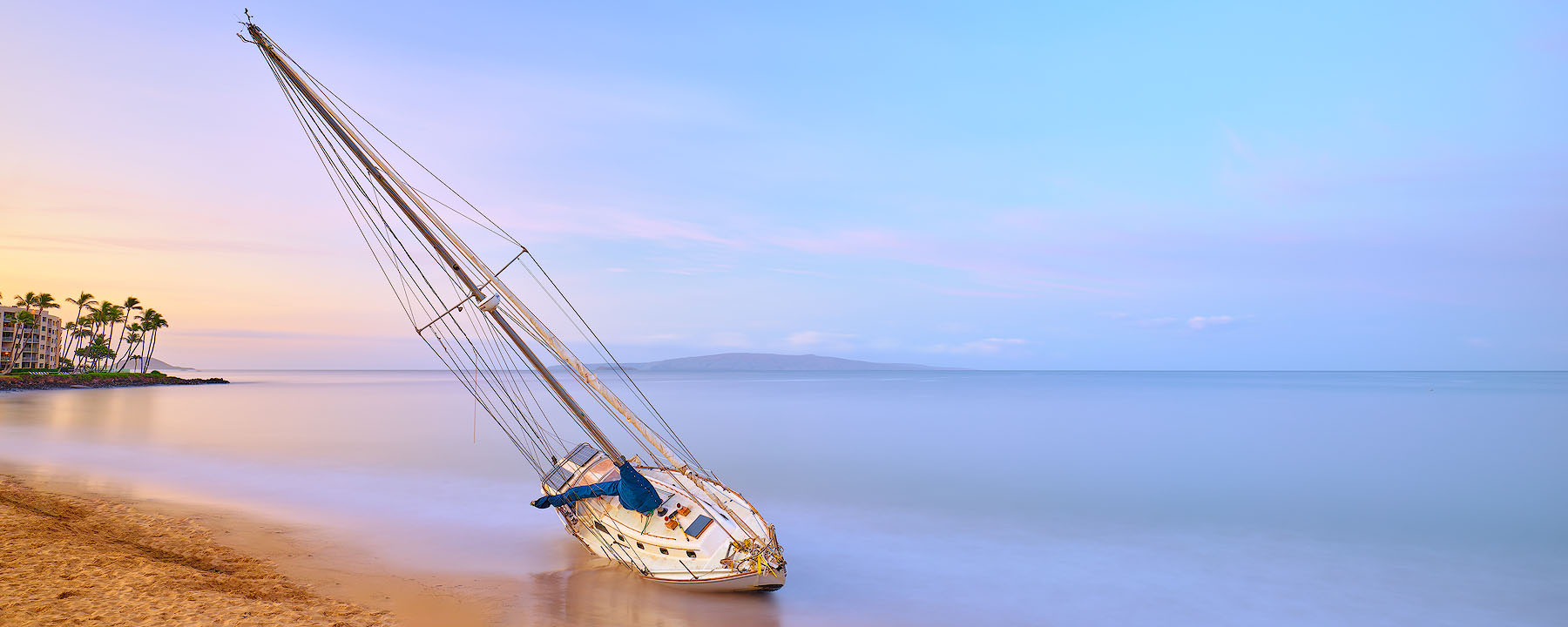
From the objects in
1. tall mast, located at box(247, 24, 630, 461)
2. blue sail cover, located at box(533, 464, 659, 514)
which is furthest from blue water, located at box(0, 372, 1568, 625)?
Answer: tall mast, located at box(247, 24, 630, 461)

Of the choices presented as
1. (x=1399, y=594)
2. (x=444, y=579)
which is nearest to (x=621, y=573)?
(x=444, y=579)

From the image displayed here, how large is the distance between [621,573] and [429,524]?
342 inches

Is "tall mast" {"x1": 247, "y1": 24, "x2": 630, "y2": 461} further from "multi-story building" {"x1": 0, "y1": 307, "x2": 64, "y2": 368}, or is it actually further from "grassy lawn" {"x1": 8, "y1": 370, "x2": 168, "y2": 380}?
"multi-story building" {"x1": 0, "y1": 307, "x2": 64, "y2": 368}

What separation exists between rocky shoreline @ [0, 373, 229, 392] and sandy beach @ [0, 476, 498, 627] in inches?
3326

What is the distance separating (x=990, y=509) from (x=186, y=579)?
21.9 metres

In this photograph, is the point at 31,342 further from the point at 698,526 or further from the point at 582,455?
the point at 698,526

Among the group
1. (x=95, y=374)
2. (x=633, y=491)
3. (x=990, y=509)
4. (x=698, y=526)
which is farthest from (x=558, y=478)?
(x=95, y=374)

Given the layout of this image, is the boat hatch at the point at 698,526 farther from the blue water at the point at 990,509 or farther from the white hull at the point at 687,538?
the blue water at the point at 990,509

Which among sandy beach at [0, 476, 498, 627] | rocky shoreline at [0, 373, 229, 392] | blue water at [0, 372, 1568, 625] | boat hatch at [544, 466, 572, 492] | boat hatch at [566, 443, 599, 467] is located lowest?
rocky shoreline at [0, 373, 229, 392]

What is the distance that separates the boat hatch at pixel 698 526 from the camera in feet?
49.2

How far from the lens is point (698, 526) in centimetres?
1518

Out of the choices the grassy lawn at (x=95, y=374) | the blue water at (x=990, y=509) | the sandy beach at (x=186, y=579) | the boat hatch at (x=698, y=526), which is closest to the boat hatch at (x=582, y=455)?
the blue water at (x=990, y=509)

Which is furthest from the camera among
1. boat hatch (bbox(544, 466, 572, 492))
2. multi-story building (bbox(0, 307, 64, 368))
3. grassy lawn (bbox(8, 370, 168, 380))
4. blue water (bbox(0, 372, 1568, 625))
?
multi-story building (bbox(0, 307, 64, 368))

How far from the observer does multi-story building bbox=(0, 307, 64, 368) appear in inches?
4380
